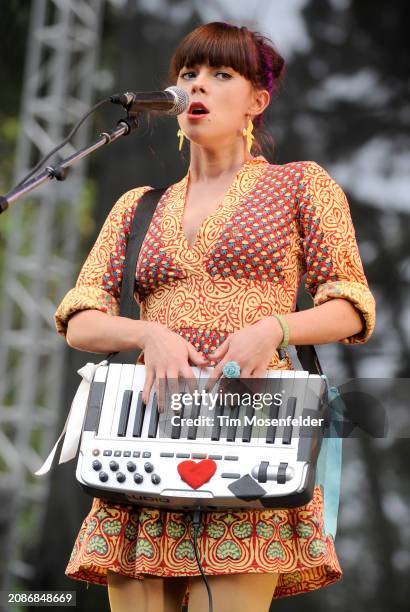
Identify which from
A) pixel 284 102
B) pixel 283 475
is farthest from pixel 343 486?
pixel 283 475

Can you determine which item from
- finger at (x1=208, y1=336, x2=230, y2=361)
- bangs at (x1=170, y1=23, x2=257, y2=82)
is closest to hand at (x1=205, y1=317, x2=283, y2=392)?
finger at (x1=208, y1=336, x2=230, y2=361)

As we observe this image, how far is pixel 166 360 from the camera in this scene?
2107 millimetres

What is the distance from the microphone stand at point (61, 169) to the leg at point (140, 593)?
837mm

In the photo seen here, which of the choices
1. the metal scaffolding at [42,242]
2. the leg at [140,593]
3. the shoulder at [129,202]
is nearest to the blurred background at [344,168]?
the metal scaffolding at [42,242]

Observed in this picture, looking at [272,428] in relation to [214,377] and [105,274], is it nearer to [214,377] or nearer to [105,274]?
[214,377]

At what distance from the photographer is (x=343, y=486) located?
4387mm

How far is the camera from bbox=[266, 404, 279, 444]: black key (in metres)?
2.00

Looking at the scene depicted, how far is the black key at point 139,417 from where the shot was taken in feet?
6.80

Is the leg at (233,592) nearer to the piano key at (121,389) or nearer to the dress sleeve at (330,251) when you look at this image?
the piano key at (121,389)

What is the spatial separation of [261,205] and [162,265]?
263 millimetres

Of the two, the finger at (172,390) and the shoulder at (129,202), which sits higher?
the shoulder at (129,202)

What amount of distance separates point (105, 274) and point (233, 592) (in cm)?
81

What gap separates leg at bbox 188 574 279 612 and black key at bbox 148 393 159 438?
1.04 feet

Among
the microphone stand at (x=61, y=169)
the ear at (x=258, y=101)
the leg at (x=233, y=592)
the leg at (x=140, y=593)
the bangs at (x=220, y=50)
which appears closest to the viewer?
the microphone stand at (x=61, y=169)
